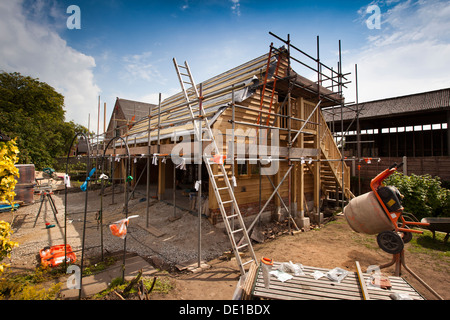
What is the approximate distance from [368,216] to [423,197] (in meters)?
6.62

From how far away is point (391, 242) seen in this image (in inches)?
181

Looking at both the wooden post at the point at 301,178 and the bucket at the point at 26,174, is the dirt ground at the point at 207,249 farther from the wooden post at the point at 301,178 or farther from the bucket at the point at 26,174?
the bucket at the point at 26,174

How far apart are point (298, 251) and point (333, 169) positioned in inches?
219

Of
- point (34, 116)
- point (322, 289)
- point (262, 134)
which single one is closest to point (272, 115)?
point (262, 134)

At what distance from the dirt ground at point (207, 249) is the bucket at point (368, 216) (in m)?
1.31

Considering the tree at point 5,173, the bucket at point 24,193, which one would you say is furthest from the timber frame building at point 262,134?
the bucket at point 24,193

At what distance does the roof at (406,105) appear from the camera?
14719 millimetres

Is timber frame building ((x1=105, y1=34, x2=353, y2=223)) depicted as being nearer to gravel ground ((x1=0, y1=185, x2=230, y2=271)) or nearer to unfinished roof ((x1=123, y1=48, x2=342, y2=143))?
unfinished roof ((x1=123, y1=48, x2=342, y2=143))

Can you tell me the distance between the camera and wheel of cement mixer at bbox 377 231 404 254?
4496 mm

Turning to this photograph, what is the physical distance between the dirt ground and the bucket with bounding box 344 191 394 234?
51.4 inches

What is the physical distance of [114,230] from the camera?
3852mm

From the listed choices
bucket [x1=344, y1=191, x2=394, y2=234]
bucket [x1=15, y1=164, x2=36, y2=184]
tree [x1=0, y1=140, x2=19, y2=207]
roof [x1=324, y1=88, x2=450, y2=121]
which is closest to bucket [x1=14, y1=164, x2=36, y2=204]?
bucket [x1=15, y1=164, x2=36, y2=184]
